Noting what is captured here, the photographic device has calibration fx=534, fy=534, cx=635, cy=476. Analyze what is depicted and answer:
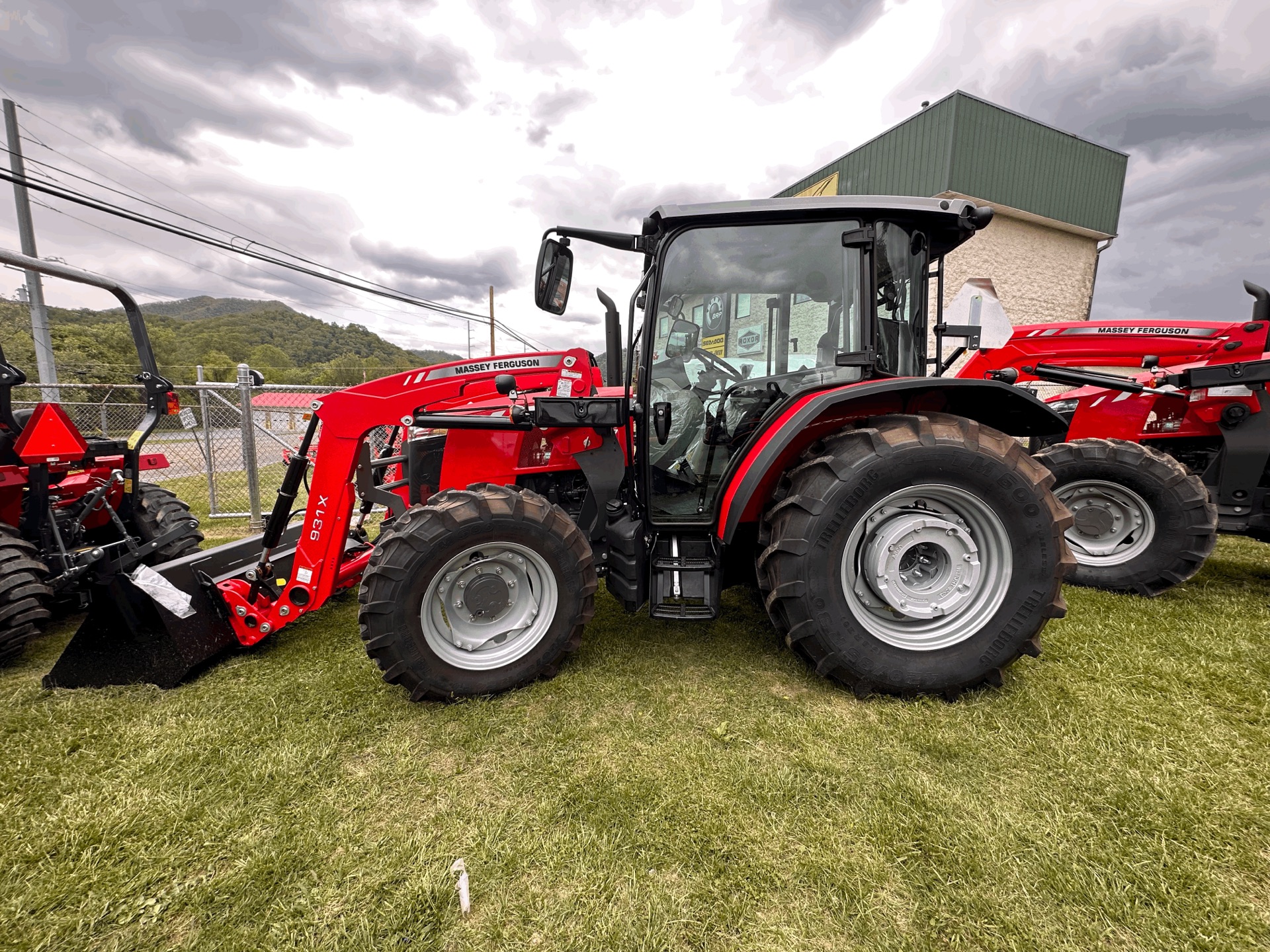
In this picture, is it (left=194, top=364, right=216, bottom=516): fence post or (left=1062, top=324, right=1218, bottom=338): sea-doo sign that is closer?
(left=1062, top=324, right=1218, bottom=338): sea-doo sign

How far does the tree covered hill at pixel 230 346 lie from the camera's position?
2377 centimetres

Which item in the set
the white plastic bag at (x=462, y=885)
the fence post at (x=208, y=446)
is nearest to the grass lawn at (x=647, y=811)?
the white plastic bag at (x=462, y=885)

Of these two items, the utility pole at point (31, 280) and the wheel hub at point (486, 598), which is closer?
the wheel hub at point (486, 598)

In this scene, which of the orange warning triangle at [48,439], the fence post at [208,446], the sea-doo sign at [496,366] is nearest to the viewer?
the sea-doo sign at [496,366]

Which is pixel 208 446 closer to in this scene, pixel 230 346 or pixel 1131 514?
pixel 1131 514

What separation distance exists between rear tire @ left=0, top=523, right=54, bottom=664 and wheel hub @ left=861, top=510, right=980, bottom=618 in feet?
13.0

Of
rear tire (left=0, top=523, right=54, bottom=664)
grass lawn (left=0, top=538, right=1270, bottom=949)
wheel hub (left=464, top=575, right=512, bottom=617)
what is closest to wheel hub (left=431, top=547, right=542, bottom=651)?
wheel hub (left=464, top=575, right=512, bottom=617)

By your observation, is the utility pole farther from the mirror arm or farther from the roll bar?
the mirror arm

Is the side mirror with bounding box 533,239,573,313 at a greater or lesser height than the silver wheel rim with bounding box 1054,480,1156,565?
greater

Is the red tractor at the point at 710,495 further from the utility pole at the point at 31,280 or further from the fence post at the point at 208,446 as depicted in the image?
the utility pole at the point at 31,280

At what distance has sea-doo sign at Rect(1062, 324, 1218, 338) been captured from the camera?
3.93 metres

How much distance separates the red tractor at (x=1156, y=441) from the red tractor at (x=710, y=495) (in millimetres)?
1653

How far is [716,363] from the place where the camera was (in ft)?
8.62

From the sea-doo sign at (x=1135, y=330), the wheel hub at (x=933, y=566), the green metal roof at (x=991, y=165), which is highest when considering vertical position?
the green metal roof at (x=991, y=165)
